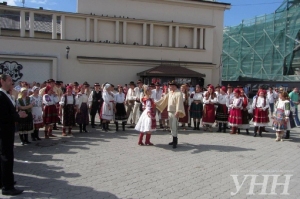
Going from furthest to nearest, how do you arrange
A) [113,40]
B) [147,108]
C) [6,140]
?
[113,40] < [147,108] < [6,140]

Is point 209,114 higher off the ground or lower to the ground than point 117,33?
lower

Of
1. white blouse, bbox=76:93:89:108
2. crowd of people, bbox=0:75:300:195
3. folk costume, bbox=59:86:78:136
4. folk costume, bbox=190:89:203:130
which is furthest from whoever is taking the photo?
folk costume, bbox=190:89:203:130

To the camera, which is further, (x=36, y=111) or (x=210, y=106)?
(x=210, y=106)

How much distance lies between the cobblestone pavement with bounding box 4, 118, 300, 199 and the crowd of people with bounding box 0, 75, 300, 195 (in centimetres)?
63

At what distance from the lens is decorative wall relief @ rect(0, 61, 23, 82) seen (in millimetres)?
20141

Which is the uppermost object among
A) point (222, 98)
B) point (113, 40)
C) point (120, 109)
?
point (113, 40)

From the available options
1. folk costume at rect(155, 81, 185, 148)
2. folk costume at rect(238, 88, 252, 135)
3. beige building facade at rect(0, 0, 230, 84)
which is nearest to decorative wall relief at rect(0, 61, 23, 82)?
beige building facade at rect(0, 0, 230, 84)

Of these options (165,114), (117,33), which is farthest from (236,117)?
(117,33)

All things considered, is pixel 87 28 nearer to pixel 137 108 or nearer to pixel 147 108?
pixel 137 108

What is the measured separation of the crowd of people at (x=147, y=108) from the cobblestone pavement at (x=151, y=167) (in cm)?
63

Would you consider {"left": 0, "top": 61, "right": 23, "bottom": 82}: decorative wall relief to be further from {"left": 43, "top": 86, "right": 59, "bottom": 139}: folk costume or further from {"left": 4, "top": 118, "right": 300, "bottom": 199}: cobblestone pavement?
{"left": 4, "top": 118, "right": 300, "bottom": 199}: cobblestone pavement

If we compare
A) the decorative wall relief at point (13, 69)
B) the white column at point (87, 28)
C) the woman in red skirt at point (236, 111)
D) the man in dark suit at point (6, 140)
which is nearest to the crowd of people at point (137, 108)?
the woman in red skirt at point (236, 111)

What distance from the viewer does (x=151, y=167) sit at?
21.6ft

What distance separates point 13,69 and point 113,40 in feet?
27.0
